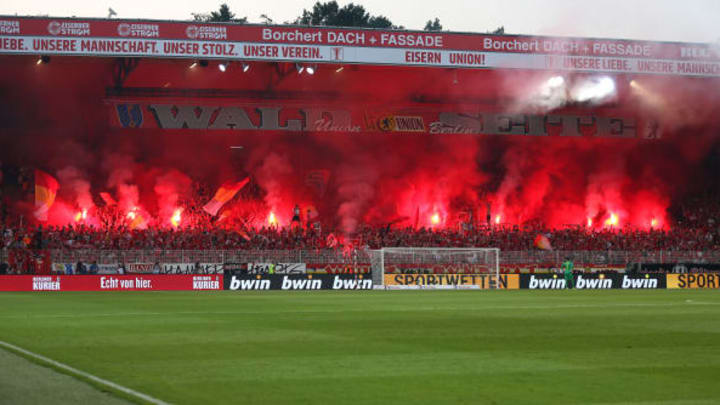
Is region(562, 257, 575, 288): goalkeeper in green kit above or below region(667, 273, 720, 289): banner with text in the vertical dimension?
above

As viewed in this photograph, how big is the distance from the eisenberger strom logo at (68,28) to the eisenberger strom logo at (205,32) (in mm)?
4561

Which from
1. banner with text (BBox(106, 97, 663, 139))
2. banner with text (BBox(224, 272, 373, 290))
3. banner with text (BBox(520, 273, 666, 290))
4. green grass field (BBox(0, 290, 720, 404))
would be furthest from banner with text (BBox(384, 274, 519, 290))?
green grass field (BBox(0, 290, 720, 404))

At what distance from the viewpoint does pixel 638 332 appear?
17.0m

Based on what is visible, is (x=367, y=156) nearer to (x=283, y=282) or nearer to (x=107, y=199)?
(x=107, y=199)

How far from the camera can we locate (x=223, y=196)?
180ft

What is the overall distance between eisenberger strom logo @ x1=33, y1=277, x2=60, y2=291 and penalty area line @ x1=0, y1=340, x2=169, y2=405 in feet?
82.2

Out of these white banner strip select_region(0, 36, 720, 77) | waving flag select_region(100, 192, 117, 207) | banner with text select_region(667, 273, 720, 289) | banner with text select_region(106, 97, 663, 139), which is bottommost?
banner with text select_region(667, 273, 720, 289)

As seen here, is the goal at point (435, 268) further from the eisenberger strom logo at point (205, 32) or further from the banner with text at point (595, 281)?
the eisenberger strom logo at point (205, 32)

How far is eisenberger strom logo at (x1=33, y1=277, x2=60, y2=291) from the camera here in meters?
39.2

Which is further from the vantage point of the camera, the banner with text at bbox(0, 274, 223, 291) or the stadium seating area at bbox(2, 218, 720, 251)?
the stadium seating area at bbox(2, 218, 720, 251)

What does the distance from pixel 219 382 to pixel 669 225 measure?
53602 millimetres

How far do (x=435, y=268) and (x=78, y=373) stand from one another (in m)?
33.9

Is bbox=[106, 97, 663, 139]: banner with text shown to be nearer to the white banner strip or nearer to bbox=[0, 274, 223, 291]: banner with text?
the white banner strip

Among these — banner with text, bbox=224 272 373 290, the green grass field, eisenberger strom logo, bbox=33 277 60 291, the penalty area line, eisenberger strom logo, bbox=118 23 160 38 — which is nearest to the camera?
the penalty area line
